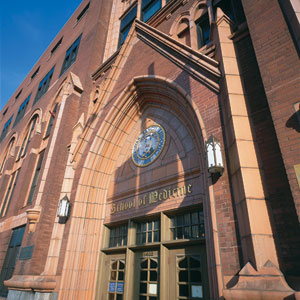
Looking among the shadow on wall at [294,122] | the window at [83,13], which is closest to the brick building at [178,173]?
the shadow on wall at [294,122]

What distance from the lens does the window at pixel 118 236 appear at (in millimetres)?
7789

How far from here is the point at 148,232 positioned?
718 cm

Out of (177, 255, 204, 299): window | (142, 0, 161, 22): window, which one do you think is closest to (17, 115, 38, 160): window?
(142, 0, 161, 22): window

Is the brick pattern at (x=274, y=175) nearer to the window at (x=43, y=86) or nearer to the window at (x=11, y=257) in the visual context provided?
the window at (x=11, y=257)

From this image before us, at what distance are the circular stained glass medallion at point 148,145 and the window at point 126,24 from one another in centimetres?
867

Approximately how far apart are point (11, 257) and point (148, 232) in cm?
922

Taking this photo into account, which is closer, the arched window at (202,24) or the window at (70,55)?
the arched window at (202,24)

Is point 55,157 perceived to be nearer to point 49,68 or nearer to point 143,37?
point 143,37

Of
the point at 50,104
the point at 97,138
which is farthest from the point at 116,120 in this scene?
the point at 50,104

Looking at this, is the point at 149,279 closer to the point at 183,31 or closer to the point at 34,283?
the point at 34,283

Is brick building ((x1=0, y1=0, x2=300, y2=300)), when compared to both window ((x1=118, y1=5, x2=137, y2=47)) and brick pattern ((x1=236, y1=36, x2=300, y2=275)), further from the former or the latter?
window ((x1=118, y1=5, x2=137, y2=47))

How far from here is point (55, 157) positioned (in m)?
10.4

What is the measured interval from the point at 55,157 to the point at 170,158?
581cm

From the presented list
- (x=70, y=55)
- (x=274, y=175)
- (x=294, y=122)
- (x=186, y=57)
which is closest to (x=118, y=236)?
(x=274, y=175)
